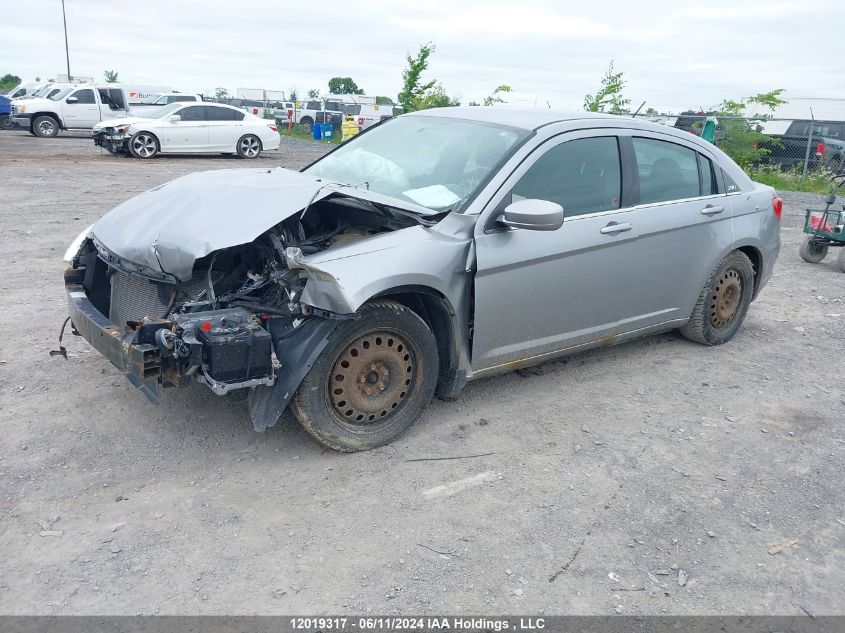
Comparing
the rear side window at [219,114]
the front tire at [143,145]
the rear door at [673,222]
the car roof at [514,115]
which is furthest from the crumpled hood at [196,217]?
the rear side window at [219,114]

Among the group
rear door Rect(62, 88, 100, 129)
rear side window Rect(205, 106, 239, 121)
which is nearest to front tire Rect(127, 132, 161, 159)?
rear side window Rect(205, 106, 239, 121)

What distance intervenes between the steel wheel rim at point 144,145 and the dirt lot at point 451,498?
15463mm

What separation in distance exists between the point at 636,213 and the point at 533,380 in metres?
1.32

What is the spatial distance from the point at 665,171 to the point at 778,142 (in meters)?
15.9

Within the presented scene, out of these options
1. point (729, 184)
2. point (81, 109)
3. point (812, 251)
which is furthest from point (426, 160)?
point (81, 109)

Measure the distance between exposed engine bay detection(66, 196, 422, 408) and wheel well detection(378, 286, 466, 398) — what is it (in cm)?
40

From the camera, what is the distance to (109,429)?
13.3 ft

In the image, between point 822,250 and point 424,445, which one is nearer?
point 424,445

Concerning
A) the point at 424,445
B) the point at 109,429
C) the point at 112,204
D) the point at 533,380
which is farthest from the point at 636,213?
the point at 112,204

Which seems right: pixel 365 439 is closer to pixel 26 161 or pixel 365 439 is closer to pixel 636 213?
pixel 636 213

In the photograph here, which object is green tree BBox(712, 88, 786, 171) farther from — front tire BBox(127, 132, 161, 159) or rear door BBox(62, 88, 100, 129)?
rear door BBox(62, 88, 100, 129)

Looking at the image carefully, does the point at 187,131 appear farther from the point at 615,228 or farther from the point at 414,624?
the point at 414,624

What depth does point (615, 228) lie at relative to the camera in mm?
4645

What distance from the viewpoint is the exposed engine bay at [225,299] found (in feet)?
11.0
